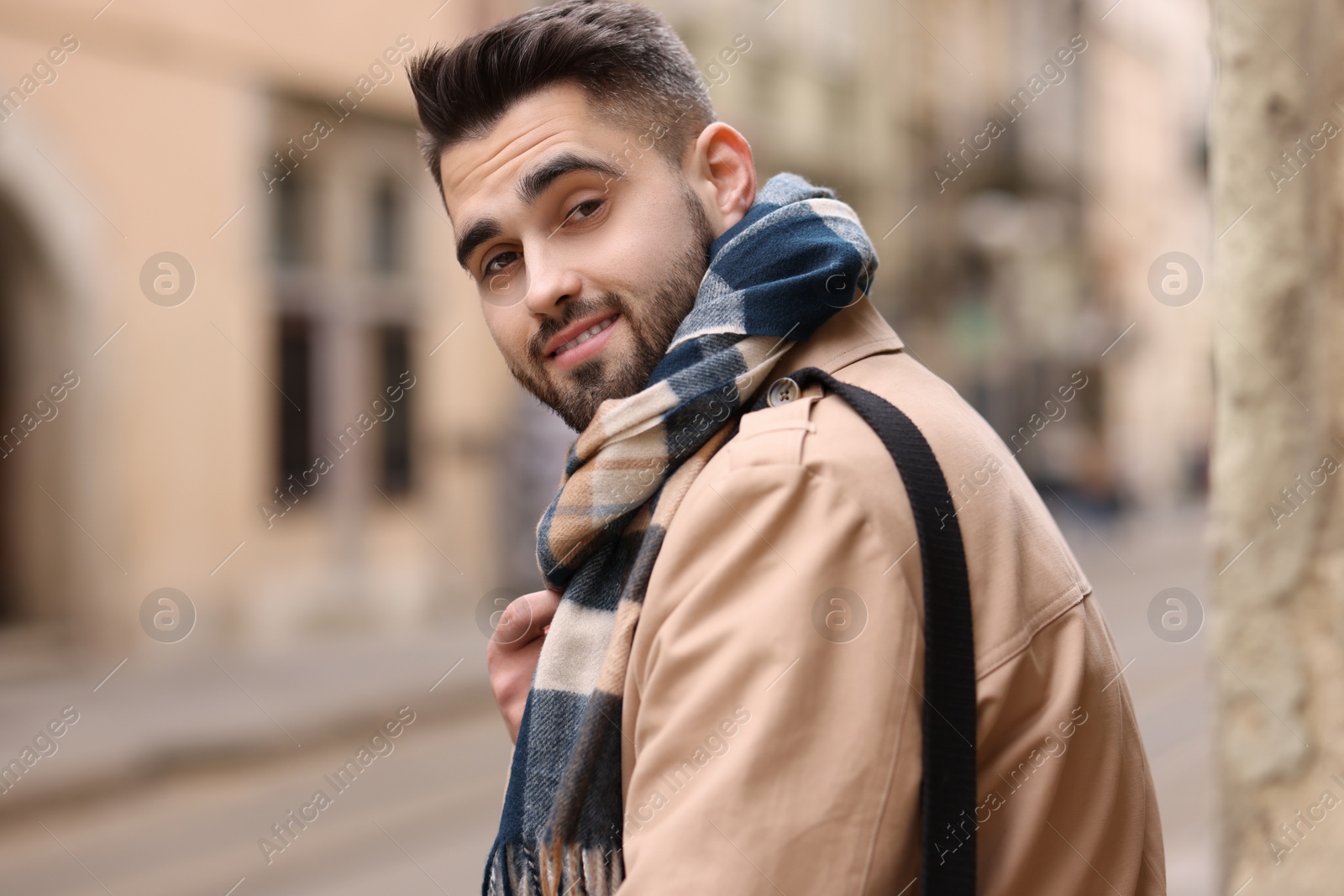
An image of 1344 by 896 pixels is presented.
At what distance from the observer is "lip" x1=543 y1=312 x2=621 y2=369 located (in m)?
1.55

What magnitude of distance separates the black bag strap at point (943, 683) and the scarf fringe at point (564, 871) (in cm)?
32

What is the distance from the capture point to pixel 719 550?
114 centimetres

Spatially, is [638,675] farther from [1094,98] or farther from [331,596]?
[1094,98]

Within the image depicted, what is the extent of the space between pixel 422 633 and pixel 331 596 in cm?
92

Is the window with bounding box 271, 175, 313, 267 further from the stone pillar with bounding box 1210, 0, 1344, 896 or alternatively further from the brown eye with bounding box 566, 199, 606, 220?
the stone pillar with bounding box 1210, 0, 1344, 896

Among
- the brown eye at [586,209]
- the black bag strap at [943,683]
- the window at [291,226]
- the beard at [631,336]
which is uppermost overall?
the window at [291,226]

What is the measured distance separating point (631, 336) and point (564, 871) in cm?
63

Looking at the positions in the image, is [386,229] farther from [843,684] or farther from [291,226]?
[843,684]

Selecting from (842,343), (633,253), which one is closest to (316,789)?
(633,253)

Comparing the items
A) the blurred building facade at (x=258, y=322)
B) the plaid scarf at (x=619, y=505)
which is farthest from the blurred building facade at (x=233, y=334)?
the plaid scarf at (x=619, y=505)

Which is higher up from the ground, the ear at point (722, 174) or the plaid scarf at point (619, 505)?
the ear at point (722, 174)

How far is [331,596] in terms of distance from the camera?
10453 mm

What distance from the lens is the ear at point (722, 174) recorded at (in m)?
1.69

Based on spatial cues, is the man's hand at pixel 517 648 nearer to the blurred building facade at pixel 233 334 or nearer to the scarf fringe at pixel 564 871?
the scarf fringe at pixel 564 871
